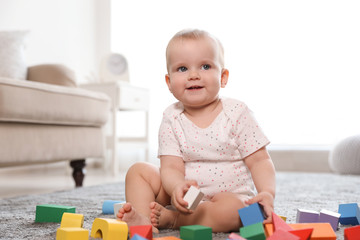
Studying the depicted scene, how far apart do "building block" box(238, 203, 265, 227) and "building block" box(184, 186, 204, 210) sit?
0.09 metres

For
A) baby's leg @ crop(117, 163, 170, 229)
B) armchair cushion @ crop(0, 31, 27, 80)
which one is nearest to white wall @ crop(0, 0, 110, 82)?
armchair cushion @ crop(0, 31, 27, 80)

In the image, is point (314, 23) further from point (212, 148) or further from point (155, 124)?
point (212, 148)

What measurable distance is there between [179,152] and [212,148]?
8 centimetres

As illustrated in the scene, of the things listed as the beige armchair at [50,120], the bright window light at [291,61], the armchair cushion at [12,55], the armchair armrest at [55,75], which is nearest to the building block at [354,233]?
the beige armchair at [50,120]

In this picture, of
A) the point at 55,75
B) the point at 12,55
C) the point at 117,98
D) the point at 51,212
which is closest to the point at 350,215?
the point at 51,212

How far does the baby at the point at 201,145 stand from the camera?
36.2 inches

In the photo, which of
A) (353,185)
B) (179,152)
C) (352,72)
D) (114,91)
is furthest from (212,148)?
(352,72)

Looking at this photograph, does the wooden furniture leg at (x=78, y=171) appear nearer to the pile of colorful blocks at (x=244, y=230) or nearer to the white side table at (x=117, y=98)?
the white side table at (x=117, y=98)

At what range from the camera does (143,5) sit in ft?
12.8

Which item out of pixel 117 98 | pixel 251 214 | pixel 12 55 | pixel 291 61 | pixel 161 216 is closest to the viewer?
pixel 251 214

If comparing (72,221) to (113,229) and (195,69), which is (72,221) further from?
(195,69)

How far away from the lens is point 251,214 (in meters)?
0.76

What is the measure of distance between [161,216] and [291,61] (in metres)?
2.70

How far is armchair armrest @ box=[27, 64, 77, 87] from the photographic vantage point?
2.11 meters
